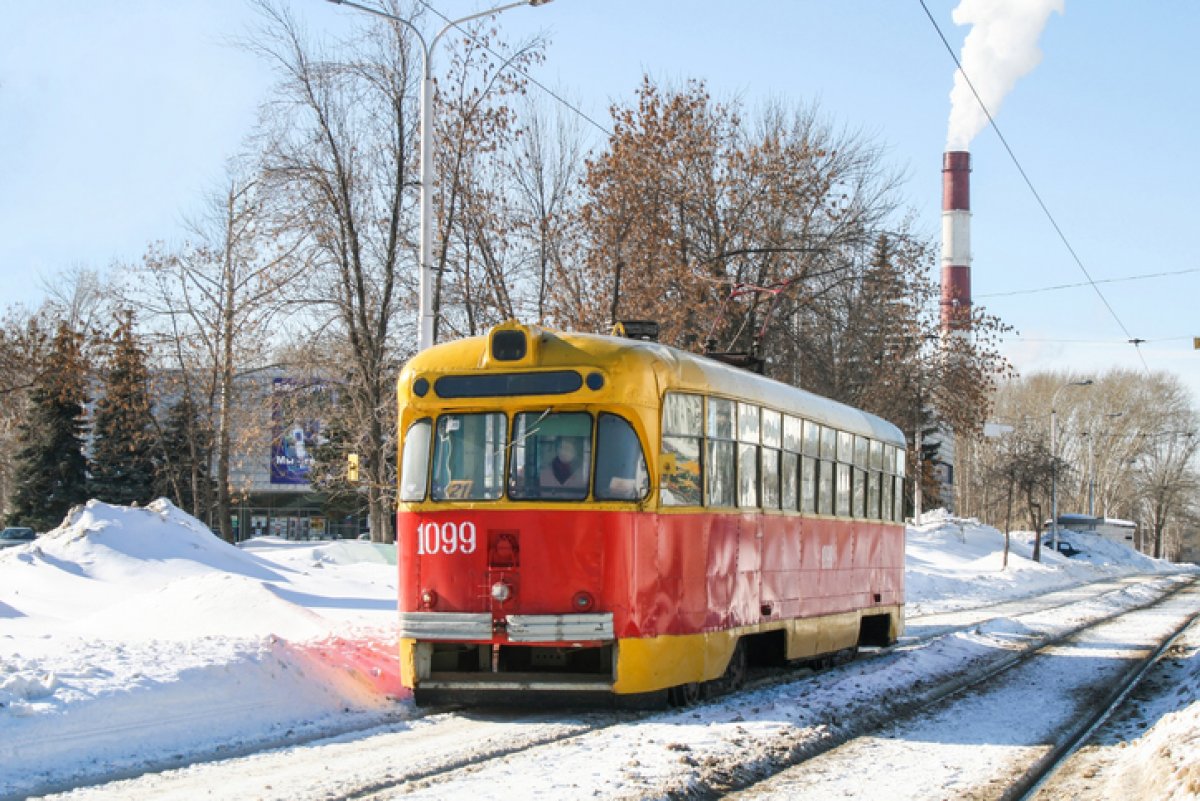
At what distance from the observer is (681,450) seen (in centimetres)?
1158

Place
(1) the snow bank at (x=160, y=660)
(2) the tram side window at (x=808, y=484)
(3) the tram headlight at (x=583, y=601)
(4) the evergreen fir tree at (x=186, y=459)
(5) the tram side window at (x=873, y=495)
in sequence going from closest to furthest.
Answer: (1) the snow bank at (x=160, y=660), (3) the tram headlight at (x=583, y=601), (2) the tram side window at (x=808, y=484), (5) the tram side window at (x=873, y=495), (4) the evergreen fir tree at (x=186, y=459)

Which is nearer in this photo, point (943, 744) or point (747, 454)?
point (943, 744)

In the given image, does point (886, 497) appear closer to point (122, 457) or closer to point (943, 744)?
point (943, 744)

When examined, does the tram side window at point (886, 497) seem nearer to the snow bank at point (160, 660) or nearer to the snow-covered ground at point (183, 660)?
the snow-covered ground at point (183, 660)

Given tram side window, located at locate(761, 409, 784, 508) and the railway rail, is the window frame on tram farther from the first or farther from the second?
the railway rail

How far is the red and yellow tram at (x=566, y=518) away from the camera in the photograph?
10836 mm

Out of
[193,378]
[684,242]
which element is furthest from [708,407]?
[193,378]

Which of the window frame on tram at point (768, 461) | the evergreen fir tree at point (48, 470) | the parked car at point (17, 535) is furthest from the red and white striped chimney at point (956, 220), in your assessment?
the window frame on tram at point (768, 461)

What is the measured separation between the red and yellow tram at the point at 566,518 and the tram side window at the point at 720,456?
0.06 feet

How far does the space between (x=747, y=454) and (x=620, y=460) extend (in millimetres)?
2185

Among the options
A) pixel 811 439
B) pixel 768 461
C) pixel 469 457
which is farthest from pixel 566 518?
pixel 811 439

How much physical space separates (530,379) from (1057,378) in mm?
103059

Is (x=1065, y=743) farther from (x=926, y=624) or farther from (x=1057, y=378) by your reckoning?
(x=1057, y=378)

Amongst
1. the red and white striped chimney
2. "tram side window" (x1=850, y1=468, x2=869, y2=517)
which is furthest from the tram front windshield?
the red and white striped chimney
